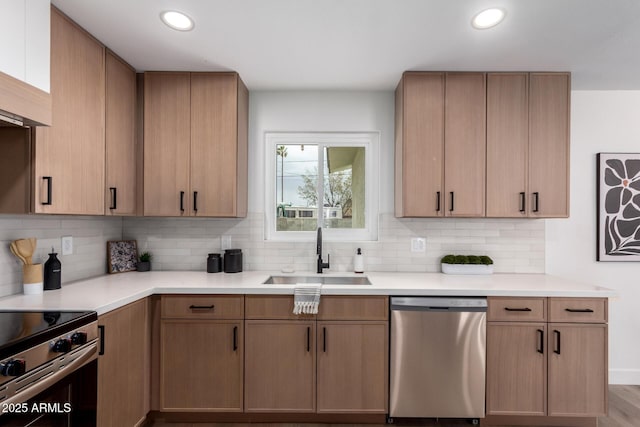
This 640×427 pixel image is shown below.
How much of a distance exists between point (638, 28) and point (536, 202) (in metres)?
1.16

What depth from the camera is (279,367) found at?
7.75 ft

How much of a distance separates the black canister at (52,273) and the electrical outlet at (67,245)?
22cm

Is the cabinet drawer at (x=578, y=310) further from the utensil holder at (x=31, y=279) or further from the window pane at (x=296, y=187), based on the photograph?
the utensil holder at (x=31, y=279)

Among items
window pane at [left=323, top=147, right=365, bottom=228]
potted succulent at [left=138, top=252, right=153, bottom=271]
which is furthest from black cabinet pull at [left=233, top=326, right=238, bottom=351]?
window pane at [left=323, top=147, right=365, bottom=228]

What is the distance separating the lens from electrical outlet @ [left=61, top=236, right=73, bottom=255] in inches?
93.7

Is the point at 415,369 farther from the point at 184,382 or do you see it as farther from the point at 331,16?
the point at 331,16

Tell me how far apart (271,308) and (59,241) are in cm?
143

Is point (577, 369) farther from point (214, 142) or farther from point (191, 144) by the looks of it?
point (191, 144)

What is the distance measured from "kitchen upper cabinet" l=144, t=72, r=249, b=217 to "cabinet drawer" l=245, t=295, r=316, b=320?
705 mm

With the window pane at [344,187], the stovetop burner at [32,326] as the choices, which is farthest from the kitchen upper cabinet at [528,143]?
the stovetop burner at [32,326]

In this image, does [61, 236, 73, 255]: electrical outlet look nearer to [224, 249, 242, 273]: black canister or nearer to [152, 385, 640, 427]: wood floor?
[224, 249, 242, 273]: black canister

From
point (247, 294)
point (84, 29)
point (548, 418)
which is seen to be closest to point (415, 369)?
point (548, 418)

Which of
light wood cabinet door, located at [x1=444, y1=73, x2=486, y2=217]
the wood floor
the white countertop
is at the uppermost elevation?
light wood cabinet door, located at [x1=444, y1=73, x2=486, y2=217]

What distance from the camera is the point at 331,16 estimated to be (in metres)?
1.95
